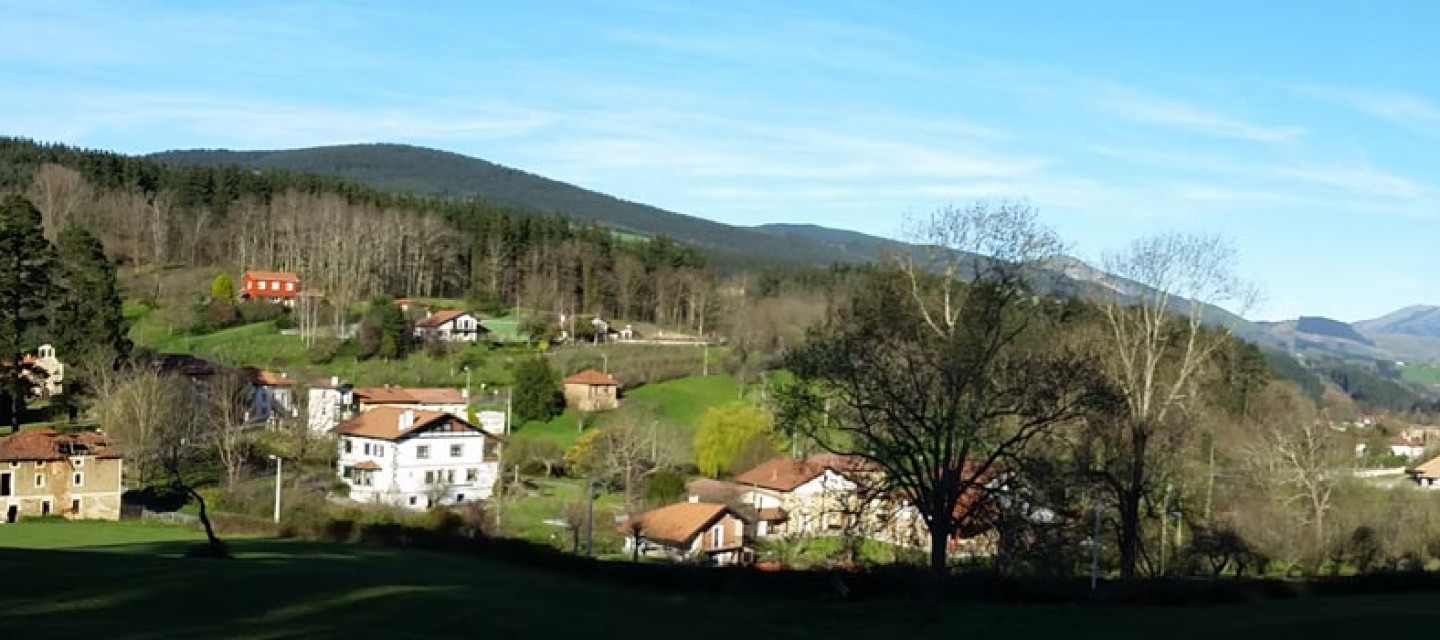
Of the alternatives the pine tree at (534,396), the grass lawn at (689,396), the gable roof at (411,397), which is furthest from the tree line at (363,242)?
the pine tree at (534,396)

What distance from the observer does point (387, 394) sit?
54375 millimetres

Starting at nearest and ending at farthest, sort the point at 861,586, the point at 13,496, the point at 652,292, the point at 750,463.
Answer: the point at 861,586
the point at 13,496
the point at 750,463
the point at 652,292

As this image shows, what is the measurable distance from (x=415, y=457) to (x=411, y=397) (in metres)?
7.47

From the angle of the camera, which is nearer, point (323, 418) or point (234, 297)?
point (323, 418)

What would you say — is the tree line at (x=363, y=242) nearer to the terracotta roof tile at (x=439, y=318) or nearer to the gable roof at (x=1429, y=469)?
the terracotta roof tile at (x=439, y=318)

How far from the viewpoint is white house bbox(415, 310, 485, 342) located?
69.5m

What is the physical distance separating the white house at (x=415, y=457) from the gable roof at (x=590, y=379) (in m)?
9.86

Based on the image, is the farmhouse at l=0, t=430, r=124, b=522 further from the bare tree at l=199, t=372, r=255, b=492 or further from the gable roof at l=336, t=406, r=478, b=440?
the gable roof at l=336, t=406, r=478, b=440

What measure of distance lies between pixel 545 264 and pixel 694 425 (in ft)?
132

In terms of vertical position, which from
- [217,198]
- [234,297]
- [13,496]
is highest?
[217,198]

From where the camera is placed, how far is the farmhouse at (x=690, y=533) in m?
33.5

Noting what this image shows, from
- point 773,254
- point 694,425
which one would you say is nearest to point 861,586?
point 694,425

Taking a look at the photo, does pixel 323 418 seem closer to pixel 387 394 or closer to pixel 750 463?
pixel 387 394

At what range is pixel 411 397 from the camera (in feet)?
177
